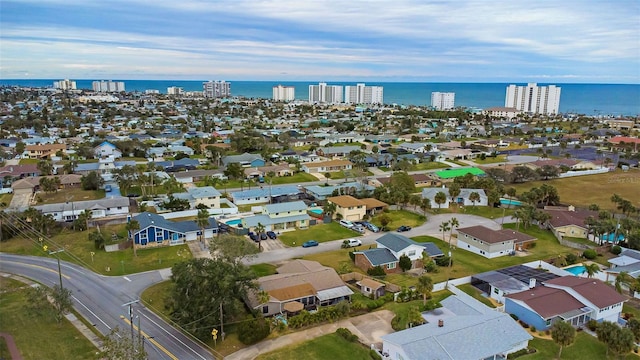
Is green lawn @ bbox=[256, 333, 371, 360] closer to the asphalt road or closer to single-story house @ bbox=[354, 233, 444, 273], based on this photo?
the asphalt road

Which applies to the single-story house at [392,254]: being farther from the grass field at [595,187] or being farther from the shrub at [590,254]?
the grass field at [595,187]

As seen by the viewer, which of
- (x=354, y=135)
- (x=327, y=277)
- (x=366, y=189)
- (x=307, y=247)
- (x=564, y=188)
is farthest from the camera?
(x=354, y=135)

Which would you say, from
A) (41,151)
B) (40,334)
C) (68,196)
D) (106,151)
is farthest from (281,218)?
(41,151)

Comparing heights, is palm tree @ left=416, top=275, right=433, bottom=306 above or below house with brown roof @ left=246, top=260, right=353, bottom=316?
above

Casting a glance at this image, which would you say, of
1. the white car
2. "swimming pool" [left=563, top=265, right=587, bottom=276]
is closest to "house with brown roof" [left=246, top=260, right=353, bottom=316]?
the white car

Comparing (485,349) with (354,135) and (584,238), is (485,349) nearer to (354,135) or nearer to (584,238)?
(584,238)

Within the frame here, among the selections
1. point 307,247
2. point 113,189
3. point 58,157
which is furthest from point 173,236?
point 58,157
